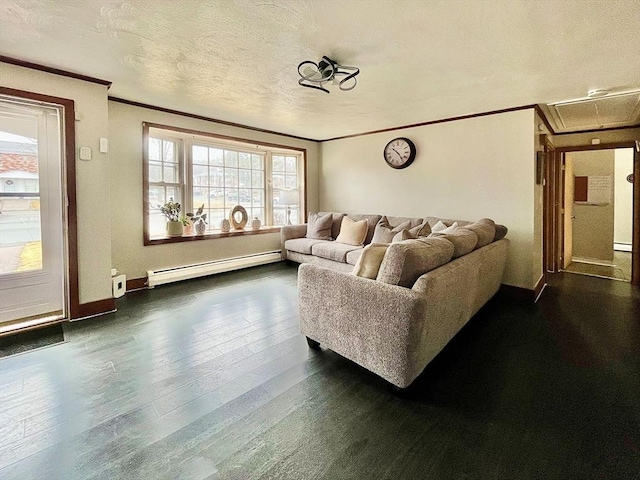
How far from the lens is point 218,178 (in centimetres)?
505

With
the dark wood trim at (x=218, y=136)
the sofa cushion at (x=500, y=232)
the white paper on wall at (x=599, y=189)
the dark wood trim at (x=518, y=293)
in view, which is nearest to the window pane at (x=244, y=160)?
the dark wood trim at (x=218, y=136)

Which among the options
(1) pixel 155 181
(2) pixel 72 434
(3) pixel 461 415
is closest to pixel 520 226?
(3) pixel 461 415

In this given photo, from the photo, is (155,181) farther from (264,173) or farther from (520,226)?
(520,226)

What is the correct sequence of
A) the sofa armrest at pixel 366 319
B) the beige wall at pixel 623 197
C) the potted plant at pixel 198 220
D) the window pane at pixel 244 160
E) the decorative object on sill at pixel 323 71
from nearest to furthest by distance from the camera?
the sofa armrest at pixel 366 319 < the decorative object on sill at pixel 323 71 < the potted plant at pixel 198 220 < the window pane at pixel 244 160 < the beige wall at pixel 623 197

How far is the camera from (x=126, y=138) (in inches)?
152

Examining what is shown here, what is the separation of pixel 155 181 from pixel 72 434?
3449 mm

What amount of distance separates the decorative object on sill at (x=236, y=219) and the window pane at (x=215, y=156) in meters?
0.76

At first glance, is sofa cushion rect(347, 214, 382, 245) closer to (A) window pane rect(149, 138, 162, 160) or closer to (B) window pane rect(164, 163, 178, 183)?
(B) window pane rect(164, 163, 178, 183)

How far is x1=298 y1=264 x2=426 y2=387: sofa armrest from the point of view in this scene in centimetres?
180

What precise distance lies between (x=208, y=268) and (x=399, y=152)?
11.6ft

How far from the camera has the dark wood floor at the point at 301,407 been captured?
1413 millimetres

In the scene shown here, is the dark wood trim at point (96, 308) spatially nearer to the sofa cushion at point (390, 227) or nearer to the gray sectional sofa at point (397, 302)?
the gray sectional sofa at point (397, 302)

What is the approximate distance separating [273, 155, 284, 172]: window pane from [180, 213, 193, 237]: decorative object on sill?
1945mm

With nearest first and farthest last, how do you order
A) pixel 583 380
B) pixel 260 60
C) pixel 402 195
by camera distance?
1. pixel 583 380
2. pixel 260 60
3. pixel 402 195
